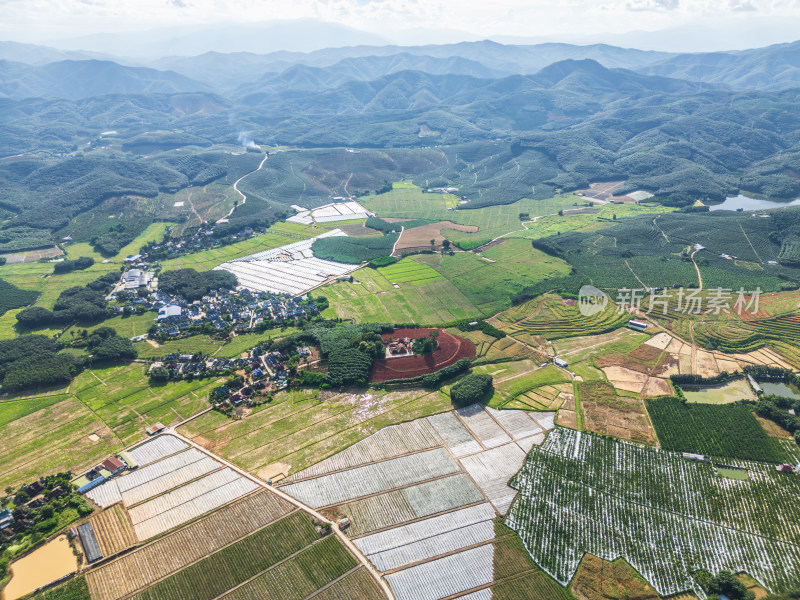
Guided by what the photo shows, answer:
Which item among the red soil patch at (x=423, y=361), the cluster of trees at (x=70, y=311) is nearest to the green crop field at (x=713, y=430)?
the red soil patch at (x=423, y=361)

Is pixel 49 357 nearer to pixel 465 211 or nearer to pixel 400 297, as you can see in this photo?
pixel 400 297

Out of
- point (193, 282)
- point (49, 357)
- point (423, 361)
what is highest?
point (49, 357)

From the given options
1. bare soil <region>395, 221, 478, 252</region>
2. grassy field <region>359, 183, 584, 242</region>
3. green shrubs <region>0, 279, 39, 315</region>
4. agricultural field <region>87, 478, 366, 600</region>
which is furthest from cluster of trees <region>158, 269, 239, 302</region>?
grassy field <region>359, 183, 584, 242</region>

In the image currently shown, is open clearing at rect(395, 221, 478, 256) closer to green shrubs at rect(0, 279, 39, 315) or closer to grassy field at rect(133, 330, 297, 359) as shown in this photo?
grassy field at rect(133, 330, 297, 359)

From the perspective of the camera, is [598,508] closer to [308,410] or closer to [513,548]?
[513,548]

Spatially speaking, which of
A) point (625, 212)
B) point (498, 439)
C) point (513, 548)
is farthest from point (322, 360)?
point (625, 212)

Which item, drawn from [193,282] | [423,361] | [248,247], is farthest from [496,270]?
[248,247]
